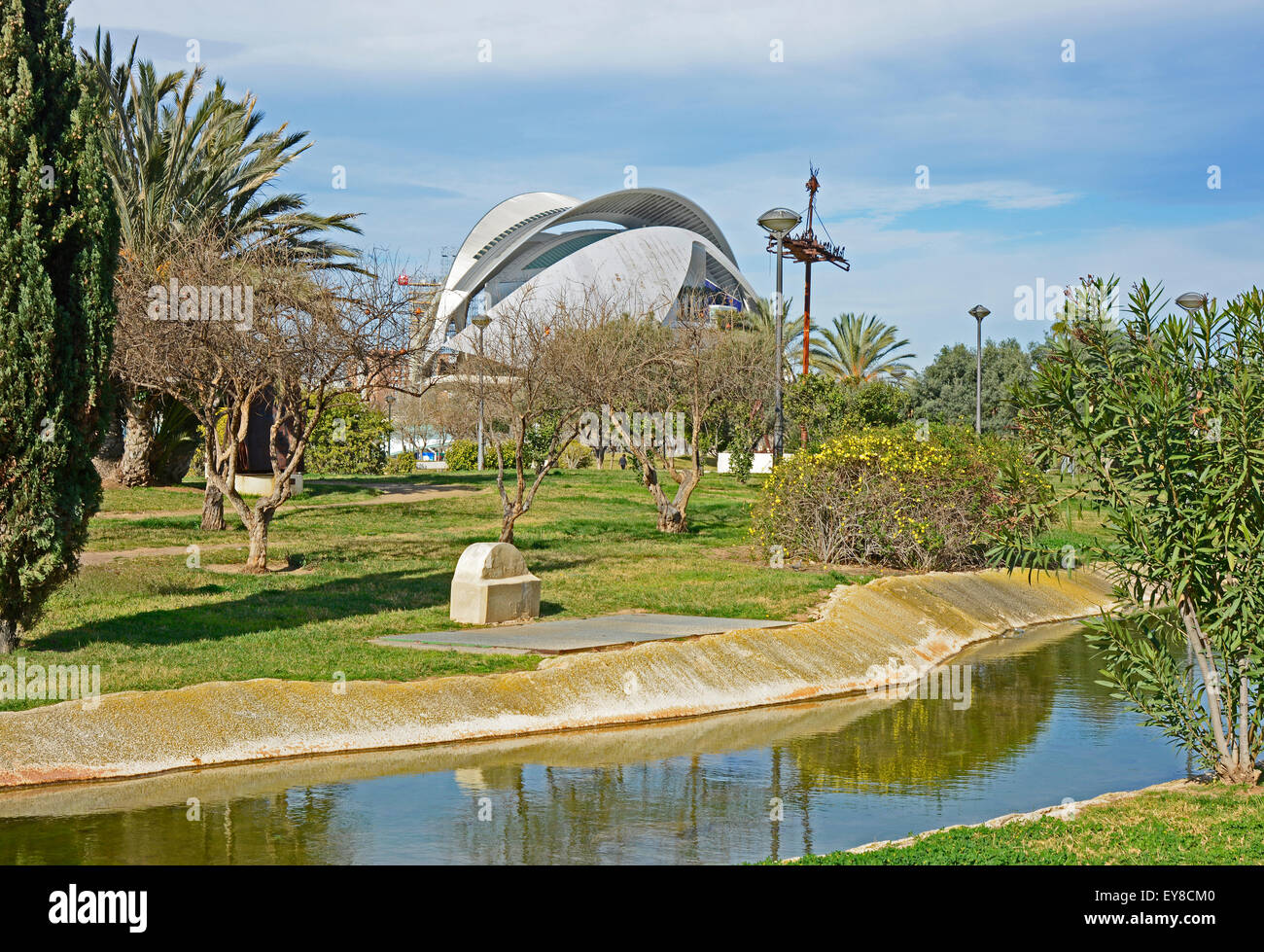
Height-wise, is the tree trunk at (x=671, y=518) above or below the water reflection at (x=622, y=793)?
above

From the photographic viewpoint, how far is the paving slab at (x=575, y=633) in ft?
40.7

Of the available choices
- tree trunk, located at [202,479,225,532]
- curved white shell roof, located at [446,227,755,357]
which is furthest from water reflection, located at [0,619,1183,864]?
curved white shell roof, located at [446,227,755,357]

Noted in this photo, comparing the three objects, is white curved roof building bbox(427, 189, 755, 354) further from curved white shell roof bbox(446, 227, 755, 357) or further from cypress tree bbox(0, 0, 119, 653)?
cypress tree bbox(0, 0, 119, 653)

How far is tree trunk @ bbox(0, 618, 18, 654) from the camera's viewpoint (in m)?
11.3

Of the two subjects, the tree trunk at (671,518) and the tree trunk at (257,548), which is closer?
the tree trunk at (257,548)

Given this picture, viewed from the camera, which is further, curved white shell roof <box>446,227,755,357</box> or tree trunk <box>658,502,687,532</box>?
curved white shell roof <box>446,227,755,357</box>

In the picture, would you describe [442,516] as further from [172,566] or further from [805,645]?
[805,645]

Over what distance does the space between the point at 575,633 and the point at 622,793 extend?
4.98 metres

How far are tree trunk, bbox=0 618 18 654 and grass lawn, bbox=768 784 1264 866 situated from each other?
8263mm

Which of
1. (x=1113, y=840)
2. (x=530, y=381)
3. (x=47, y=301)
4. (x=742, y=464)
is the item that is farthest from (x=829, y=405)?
(x=1113, y=840)

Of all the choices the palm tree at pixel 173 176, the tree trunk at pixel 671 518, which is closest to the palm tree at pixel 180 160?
the palm tree at pixel 173 176

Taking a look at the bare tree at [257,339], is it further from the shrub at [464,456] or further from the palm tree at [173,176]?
the shrub at [464,456]

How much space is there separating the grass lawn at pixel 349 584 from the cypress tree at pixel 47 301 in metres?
1.14
